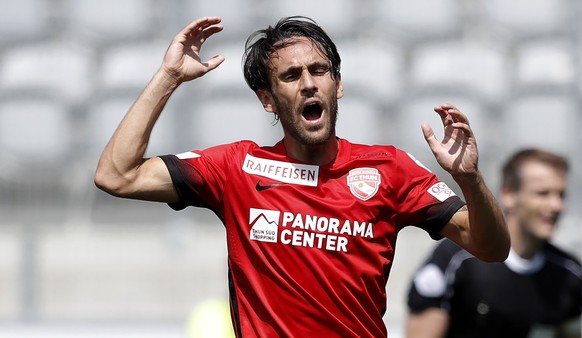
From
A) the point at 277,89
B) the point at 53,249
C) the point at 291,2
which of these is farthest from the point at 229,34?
the point at 277,89

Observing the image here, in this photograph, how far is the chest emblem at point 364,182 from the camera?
3309 mm

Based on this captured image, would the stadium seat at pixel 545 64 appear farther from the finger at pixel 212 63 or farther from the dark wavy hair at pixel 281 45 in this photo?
the finger at pixel 212 63

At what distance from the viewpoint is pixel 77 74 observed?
23.5ft

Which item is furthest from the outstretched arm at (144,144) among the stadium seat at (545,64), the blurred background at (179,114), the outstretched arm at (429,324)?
the stadium seat at (545,64)

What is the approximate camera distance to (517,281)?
17.4 ft

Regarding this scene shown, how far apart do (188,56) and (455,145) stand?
90cm

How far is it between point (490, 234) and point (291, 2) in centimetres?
422

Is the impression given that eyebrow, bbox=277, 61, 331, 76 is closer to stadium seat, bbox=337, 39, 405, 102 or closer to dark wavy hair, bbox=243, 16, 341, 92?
dark wavy hair, bbox=243, 16, 341, 92

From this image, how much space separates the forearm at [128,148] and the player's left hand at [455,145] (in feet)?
2.76

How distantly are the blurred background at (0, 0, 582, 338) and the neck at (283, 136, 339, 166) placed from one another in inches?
136

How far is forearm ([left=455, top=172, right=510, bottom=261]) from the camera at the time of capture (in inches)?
124

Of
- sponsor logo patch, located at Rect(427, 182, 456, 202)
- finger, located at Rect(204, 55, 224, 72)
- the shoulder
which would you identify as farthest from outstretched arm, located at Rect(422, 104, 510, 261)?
the shoulder

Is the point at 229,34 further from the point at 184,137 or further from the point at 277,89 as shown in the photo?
the point at 277,89

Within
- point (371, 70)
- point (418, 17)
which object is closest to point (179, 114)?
point (371, 70)
